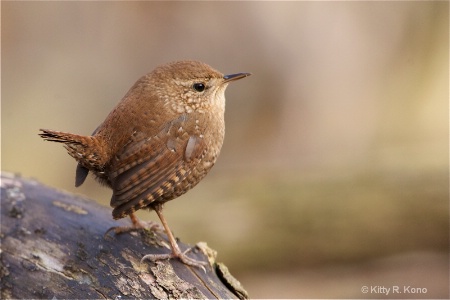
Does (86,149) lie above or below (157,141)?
below

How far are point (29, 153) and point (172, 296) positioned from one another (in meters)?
6.01

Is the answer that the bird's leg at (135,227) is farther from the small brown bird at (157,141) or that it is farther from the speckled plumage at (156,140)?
the speckled plumage at (156,140)

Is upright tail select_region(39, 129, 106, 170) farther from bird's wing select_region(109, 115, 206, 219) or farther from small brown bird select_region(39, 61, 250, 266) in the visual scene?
bird's wing select_region(109, 115, 206, 219)

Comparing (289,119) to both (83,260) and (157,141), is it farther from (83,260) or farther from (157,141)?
(83,260)

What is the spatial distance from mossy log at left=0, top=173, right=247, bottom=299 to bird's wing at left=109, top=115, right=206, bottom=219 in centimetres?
29

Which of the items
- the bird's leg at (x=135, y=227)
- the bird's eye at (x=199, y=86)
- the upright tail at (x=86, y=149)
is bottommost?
the bird's leg at (x=135, y=227)

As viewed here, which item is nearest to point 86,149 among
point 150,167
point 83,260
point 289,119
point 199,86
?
point 150,167

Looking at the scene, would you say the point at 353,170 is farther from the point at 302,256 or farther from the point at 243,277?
the point at 243,277

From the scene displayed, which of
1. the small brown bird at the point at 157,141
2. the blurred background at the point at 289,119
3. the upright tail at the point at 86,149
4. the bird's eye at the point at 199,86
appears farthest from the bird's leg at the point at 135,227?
the blurred background at the point at 289,119

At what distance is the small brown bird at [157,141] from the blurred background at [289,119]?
2.71 m

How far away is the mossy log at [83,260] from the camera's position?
3.20 m

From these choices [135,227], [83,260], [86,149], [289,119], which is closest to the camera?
[83,260]

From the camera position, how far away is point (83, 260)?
3.37 metres

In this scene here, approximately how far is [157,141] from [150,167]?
0.17 metres
